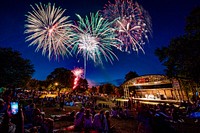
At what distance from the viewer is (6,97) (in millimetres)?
5777

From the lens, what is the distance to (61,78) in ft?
199

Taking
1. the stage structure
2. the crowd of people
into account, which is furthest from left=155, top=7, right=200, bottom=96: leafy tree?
the stage structure

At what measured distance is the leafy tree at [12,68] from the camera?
23.4 meters

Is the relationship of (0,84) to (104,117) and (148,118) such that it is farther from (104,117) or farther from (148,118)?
(148,118)

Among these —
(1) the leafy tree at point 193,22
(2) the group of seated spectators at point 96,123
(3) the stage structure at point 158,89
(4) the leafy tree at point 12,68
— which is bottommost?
(2) the group of seated spectators at point 96,123

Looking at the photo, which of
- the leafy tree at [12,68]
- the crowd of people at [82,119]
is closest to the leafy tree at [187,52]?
the crowd of people at [82,119]

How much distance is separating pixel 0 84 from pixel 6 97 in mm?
23136

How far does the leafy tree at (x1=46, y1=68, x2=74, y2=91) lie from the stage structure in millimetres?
33243

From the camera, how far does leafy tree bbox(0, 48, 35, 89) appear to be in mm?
23409

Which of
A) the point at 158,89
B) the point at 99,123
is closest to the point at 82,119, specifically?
the point at 99,123

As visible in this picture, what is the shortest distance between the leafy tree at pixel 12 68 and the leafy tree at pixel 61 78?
105ft

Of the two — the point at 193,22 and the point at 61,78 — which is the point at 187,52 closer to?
the point at 193,22

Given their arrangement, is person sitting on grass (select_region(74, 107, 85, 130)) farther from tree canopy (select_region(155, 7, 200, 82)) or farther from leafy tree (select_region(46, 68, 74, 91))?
leafy tree (select_region(46, 68, 74, 91))

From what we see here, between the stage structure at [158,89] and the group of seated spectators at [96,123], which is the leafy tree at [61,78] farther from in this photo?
the group of seated spectators at [96,123]
